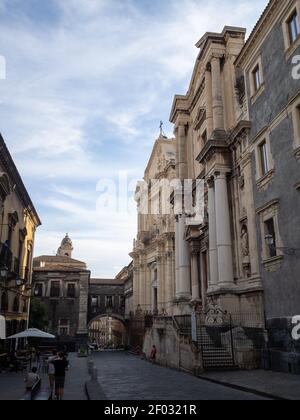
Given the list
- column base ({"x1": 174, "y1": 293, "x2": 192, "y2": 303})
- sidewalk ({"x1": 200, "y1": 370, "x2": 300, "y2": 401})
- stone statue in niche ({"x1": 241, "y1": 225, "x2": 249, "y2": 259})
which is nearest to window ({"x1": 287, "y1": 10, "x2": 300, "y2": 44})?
stone statue in niche ({"x1": 241, "y1": 225, "x2": 249, "y2": 259})

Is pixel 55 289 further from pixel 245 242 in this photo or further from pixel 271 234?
pixel 271 234

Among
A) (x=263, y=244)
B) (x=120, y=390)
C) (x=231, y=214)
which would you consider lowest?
(x=120, y=390)

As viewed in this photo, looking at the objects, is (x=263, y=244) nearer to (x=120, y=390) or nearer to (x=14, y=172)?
(x=120, y=390)

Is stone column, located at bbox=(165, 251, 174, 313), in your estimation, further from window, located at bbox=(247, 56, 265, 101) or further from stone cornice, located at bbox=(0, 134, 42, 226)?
window, located at bbox=(247, 56, 265, 101)

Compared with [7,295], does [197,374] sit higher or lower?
lower

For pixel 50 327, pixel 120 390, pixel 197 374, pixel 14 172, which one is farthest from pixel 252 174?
pixel 50 327

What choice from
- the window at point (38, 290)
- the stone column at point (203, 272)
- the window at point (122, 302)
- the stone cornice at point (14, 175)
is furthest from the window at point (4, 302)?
the window at point (122, 302)

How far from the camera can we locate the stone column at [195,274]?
85.7ft

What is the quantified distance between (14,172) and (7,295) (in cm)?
697

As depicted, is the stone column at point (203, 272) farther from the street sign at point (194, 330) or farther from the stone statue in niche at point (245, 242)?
the street sign at point (194, 330)

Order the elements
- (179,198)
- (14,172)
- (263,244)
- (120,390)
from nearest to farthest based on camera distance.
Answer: (120,390), (263,244), (14,172), (179,198)

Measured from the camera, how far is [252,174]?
18453 mm

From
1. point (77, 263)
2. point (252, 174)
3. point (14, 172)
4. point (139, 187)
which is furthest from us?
point (77, 263)

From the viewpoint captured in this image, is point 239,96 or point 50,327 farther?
point 50,327
